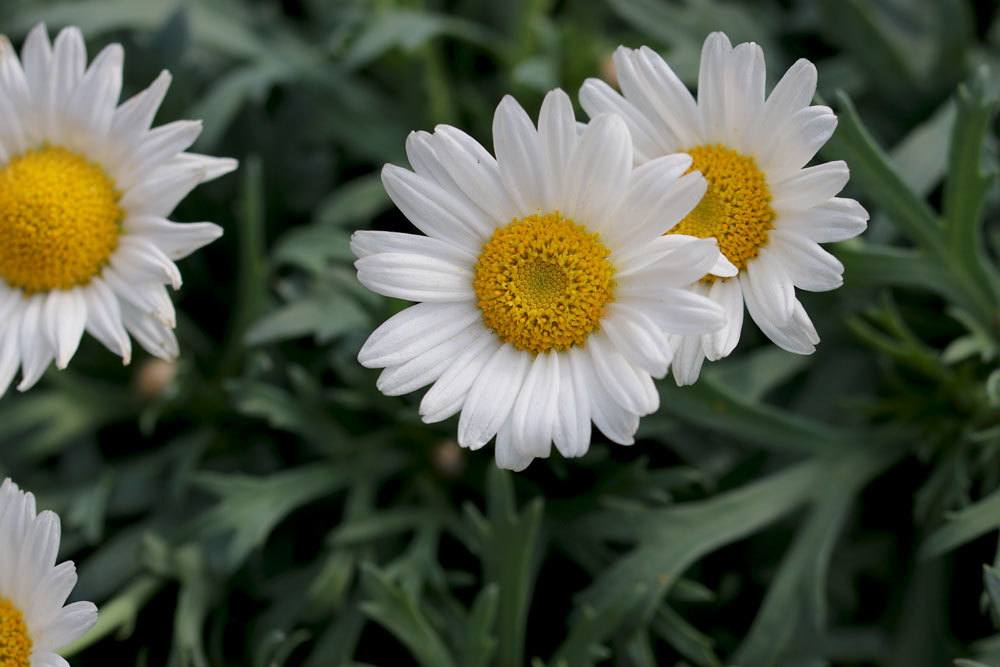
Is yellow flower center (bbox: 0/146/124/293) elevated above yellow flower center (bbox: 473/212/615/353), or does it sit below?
below

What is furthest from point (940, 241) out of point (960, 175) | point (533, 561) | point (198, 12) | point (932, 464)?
point (198, 12)

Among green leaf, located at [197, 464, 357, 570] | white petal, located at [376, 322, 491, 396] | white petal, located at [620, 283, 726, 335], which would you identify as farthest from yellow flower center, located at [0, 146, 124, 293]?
white petal, located at [620, 283, 726, 335]

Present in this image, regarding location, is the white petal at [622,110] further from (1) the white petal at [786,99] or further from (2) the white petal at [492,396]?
(2) the white petal at [492,396]

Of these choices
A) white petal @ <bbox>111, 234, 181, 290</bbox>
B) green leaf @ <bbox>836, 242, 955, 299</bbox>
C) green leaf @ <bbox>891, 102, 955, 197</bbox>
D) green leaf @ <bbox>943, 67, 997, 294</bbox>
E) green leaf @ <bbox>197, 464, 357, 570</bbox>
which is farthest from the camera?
green leaf @ <bbox>891, 102, 955, 197</bbox>

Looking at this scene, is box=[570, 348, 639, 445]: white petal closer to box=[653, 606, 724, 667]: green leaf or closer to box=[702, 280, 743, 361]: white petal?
box=[702, 280, 743, 361]: white petal

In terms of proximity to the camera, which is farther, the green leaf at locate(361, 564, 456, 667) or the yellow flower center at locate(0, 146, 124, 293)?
the green leaf at locate(361, 564, 456, 667)

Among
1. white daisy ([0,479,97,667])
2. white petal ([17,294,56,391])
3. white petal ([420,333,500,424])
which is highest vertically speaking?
white petal ([420,333,500,424])
